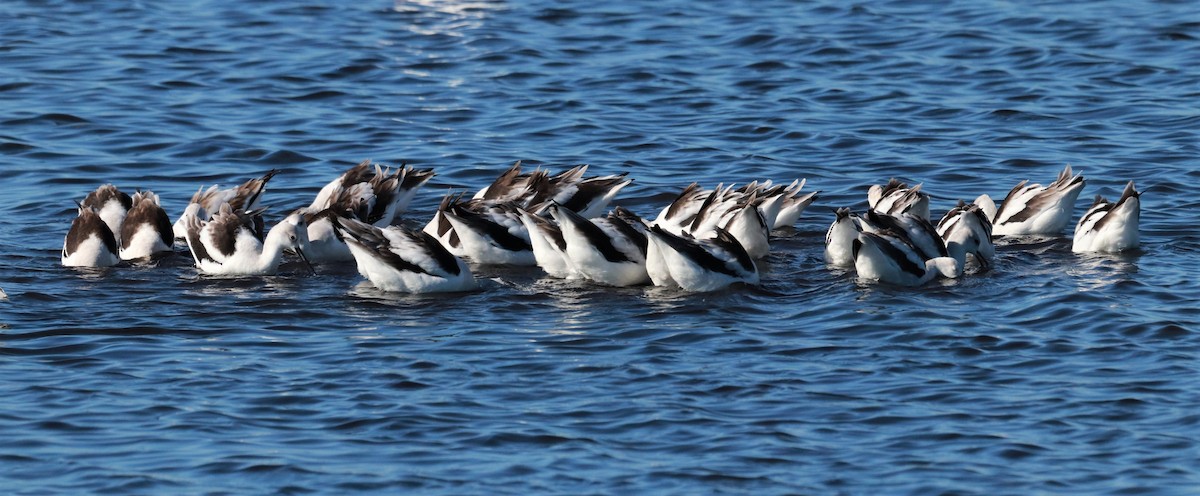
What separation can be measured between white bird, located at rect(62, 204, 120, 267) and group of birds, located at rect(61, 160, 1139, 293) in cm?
1

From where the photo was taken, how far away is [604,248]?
1337 centimetres

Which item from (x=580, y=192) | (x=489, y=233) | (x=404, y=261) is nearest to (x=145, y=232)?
(x=404, y=261)

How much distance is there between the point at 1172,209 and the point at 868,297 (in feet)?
15.2

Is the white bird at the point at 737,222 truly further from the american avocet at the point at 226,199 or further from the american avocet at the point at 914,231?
the american avocet at the point at 226,199

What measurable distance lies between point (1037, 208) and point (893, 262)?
2570 mm

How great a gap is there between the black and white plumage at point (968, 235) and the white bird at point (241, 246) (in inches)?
212

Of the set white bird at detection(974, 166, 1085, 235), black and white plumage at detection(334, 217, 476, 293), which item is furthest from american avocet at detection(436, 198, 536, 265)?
white bird at detection(974, 166, 1085, 235)

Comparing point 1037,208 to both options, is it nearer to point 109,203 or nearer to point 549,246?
point 549,246

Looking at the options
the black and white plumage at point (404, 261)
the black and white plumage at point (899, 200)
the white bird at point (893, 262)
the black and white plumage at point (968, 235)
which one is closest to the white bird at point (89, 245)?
the black and white plumage at point (404, 261)

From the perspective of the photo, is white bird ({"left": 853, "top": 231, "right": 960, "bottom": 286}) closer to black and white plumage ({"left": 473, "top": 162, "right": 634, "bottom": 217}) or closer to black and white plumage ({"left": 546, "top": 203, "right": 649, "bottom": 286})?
black and white plumage ({"left": 546, "top": 203, "right": 649, "bottom": 286})

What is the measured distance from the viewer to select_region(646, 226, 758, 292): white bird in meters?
13.0

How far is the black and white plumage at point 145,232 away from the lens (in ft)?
47.8

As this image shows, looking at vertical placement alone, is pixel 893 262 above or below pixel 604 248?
below

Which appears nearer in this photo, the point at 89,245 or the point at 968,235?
the point at 968,235
